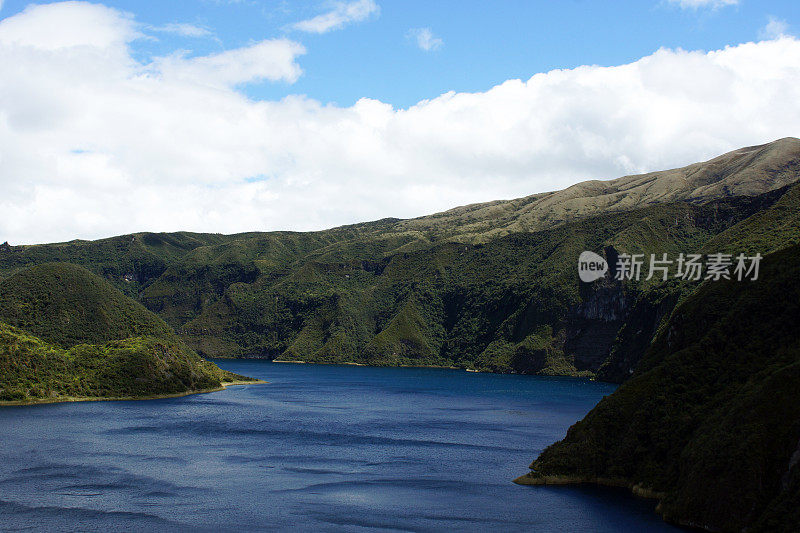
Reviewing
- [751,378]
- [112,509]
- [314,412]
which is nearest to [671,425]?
[751,378]

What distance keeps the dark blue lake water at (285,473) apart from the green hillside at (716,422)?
431cm

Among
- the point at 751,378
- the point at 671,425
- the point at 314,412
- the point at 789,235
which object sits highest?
the point at 789,235

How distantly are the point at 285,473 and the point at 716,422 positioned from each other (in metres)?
57.9

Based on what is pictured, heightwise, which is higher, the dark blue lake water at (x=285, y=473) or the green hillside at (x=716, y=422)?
the green hillside at (x=716, y=422)

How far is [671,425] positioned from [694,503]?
1551cm

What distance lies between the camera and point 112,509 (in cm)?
8238

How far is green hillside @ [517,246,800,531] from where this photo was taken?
66.2 metres

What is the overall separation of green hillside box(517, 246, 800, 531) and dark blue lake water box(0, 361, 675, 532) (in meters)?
4.31

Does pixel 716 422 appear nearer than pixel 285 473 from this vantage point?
Yes

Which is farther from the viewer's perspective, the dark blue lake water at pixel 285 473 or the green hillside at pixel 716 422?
the dark blue lake water at pixel 285 473

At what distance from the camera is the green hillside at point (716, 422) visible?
66.2m

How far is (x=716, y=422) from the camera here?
256 ft

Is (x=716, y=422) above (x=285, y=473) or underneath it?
above

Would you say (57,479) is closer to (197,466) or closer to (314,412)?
(197,466)
